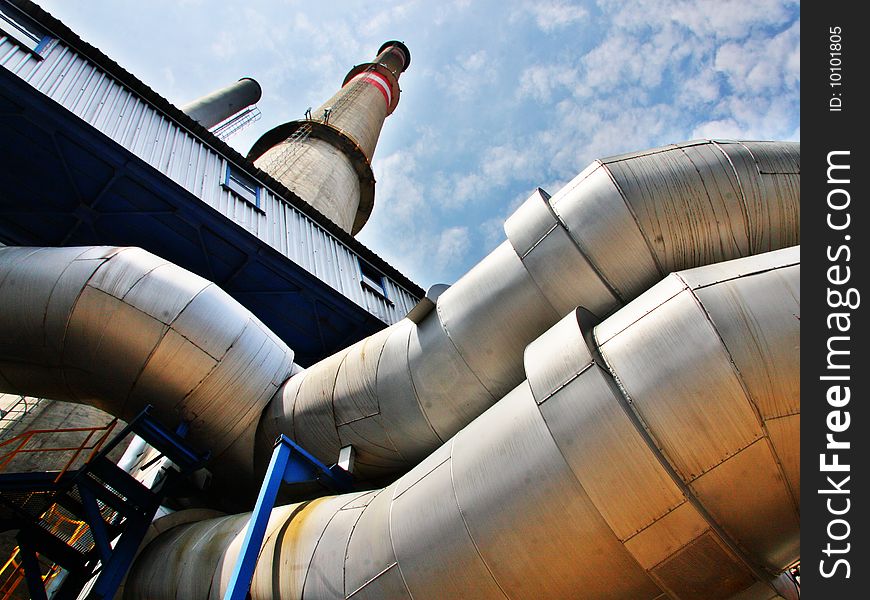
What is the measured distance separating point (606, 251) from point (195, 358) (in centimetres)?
462

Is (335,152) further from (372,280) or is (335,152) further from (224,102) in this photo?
(224,102)

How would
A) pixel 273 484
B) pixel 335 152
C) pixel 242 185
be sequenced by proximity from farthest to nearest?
pixel 335 152 < pixel 242 185 < pixel 273 484

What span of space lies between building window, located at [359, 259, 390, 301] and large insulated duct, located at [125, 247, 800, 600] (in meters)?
7.47

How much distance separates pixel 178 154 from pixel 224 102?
55.2 feet

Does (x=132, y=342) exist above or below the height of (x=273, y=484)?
above

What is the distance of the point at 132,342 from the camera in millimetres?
5777

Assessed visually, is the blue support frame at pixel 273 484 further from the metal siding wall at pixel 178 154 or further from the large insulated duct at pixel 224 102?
the large insulated duct at pixel 224 102

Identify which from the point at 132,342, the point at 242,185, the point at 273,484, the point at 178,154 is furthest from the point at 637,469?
the point at 242,185

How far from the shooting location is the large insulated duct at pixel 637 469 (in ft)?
9.27

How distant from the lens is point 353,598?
3881 millimetres

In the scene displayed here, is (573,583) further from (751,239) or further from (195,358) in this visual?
(195,358)

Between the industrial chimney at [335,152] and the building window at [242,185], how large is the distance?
374 centimetres

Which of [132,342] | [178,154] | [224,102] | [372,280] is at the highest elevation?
[224,102]

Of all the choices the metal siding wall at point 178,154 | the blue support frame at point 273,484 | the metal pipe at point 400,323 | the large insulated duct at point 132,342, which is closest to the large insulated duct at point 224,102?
the metal siding wall at point 178,154
